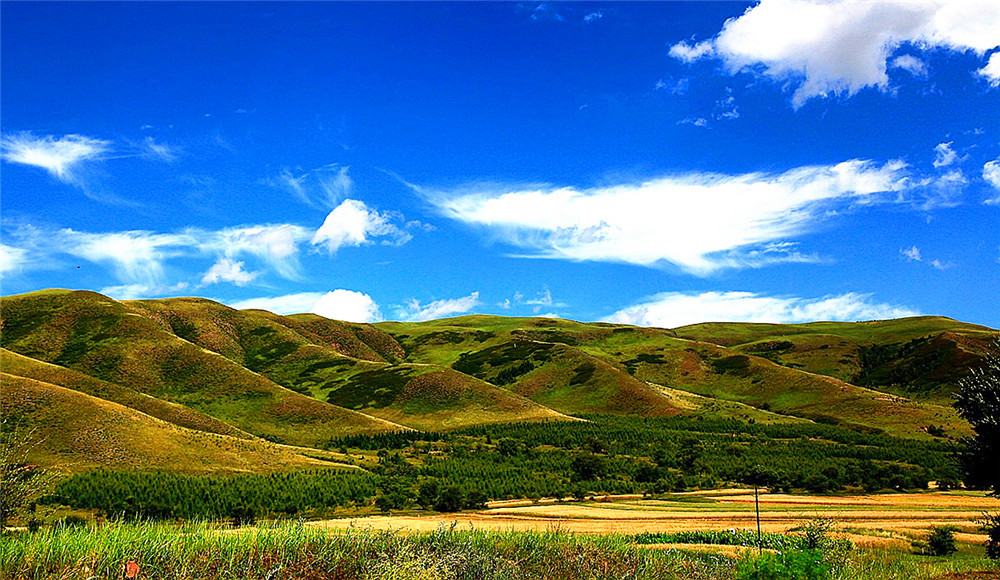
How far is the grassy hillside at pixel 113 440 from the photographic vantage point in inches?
2552

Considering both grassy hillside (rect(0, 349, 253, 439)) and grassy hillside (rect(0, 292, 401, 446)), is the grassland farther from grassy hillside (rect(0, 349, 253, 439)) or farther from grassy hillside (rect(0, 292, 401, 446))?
grassy hillside (rect(0, 292, 401, 446))

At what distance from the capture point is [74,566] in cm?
1341

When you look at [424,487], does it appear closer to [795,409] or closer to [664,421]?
[664,421]

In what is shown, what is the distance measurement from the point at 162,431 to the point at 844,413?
124756 mm

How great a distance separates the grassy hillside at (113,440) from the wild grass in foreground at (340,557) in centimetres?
5637

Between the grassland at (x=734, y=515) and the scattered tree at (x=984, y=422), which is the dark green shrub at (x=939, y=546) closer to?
the grassland at (x=734, y=515)

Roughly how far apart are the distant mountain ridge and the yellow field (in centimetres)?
3191

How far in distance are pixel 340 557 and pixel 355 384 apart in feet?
485

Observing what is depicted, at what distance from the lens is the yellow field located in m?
42.1

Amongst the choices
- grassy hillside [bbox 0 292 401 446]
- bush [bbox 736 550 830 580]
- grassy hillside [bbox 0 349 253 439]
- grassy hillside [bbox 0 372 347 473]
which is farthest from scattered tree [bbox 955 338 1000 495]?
grassy hillside [bbox 0 292 401 446]

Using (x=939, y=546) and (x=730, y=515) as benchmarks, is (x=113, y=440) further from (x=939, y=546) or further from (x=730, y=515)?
(x=939, y=546)

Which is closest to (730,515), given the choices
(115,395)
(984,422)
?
(984,422)

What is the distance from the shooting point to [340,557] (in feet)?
52.6

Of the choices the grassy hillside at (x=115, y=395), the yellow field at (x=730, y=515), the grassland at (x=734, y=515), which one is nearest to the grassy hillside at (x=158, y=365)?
the grassy hillside at (x=115, y=395)
